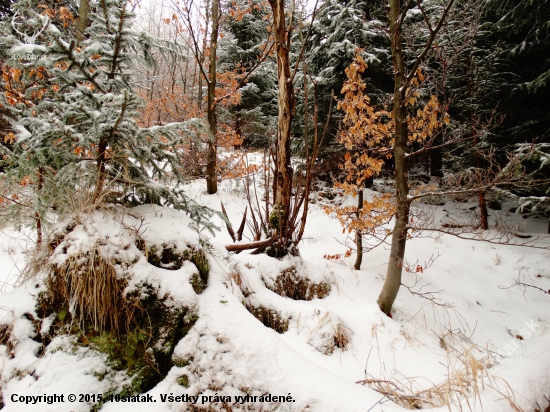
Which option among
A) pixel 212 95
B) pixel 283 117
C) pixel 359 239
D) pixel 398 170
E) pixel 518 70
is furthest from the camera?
pixel 518 70

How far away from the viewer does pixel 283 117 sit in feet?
11.8

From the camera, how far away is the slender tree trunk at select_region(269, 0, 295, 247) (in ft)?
11.2

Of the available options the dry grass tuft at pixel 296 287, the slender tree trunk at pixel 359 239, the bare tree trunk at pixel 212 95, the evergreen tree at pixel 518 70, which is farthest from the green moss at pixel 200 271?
the evergreen tree at pixel 518 70

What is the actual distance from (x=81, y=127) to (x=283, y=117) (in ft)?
7.70

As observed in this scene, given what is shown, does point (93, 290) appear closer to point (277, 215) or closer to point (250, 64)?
point (277, 215)

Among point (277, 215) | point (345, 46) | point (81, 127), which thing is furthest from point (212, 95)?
point (81, 127)

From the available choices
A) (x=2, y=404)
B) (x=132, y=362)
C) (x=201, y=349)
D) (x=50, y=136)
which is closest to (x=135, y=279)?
(x=132, y=362)

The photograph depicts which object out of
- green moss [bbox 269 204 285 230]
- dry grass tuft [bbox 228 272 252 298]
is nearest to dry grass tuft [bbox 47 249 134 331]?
dry grass tuft [bbox 228 272 252 298]

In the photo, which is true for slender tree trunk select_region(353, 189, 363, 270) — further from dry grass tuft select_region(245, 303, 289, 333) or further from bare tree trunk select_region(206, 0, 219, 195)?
bare tree trunk select_region(206, 0, 219, 195)

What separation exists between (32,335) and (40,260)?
0.48 meters

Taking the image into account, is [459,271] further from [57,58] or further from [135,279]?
[57,58]

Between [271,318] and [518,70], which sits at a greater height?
[518,70]

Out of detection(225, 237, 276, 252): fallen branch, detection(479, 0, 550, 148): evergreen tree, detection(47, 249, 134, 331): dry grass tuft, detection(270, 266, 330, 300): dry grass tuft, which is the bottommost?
detection(270, 266, 330, 300): dry grass tuft

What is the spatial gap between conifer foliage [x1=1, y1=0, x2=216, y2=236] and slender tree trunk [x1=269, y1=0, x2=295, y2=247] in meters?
1.58
